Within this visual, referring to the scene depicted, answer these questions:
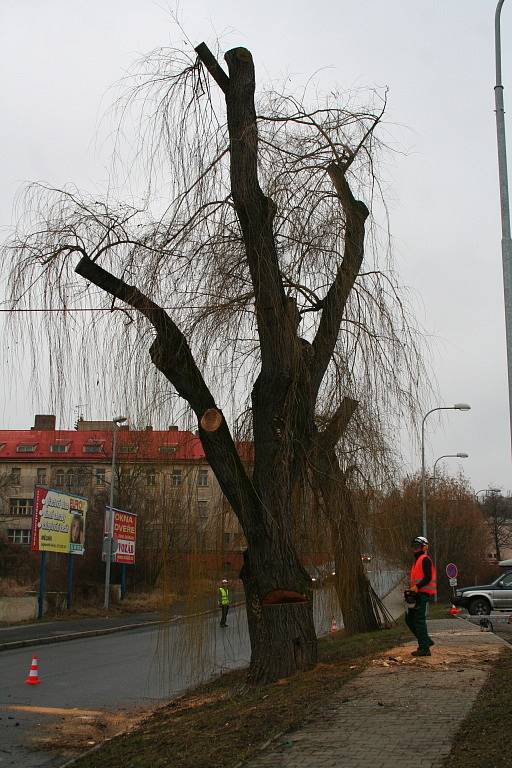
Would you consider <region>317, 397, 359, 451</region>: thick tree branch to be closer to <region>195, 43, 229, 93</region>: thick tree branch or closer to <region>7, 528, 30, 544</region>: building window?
<region>195, 43, 229, 93</region>: thick tree branch

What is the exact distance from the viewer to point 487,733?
6.47 meters

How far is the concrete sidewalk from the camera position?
607 centimetres

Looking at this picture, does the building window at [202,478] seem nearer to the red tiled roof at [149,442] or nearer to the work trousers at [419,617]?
the red tiled roof at [149,442]

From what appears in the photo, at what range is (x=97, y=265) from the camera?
31.8ft

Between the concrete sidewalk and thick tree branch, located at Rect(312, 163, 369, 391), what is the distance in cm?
361

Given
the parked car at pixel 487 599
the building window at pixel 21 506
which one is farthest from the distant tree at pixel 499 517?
the parked car at pixel 487 599

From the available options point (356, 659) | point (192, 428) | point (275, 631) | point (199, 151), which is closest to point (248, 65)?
point (199, 151)

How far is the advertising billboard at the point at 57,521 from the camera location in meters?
33.6

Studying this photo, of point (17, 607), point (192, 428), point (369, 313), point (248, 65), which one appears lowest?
point (17, 607)

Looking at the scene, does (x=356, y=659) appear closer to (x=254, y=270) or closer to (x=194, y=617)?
(x=194, y=617)

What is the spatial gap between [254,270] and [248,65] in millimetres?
2755

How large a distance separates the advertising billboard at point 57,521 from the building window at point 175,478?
940 inches

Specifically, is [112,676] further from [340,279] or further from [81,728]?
[340,279]

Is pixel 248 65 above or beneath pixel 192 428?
above
